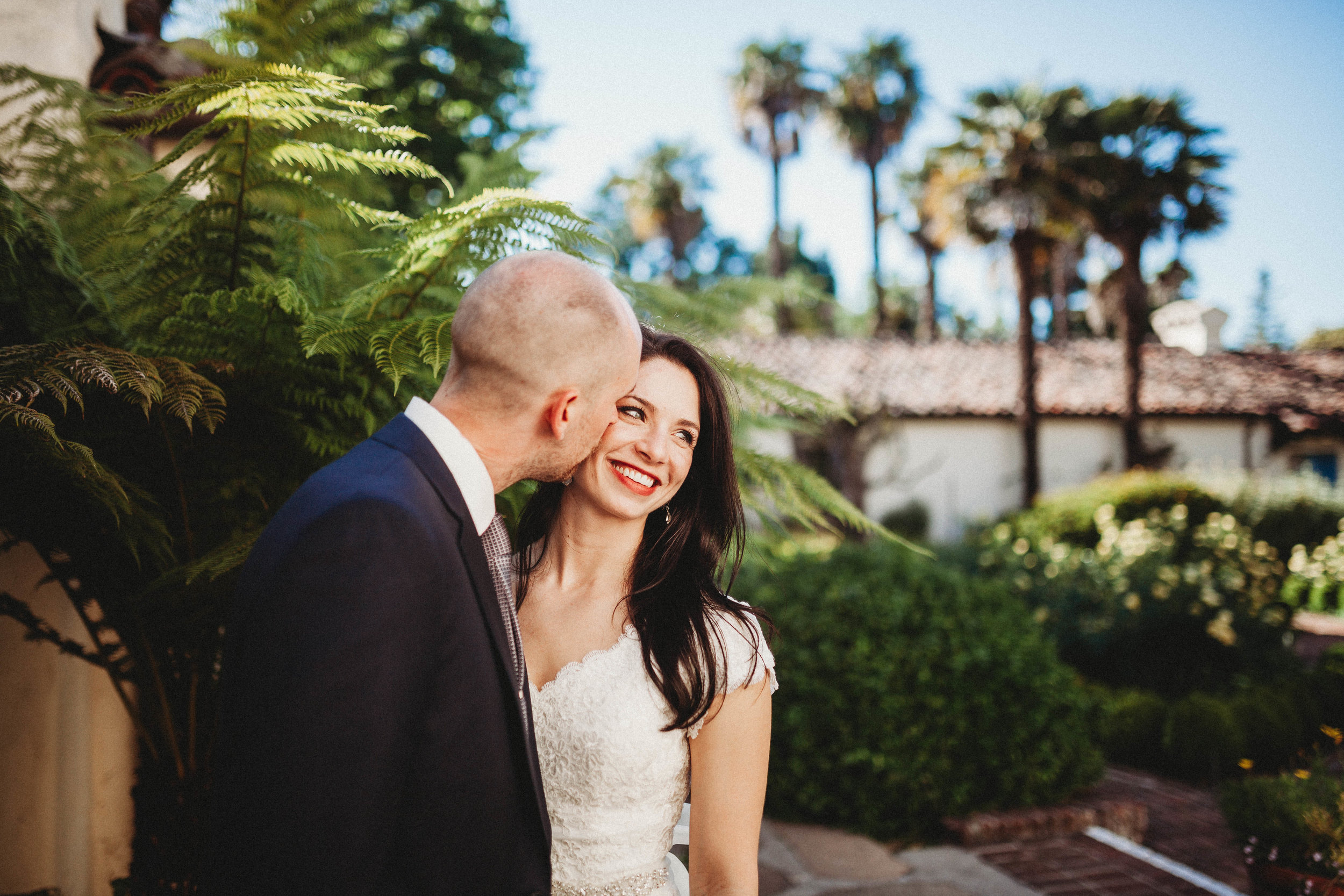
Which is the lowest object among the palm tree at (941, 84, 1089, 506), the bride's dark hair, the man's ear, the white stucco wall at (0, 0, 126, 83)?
the bride's dark hair

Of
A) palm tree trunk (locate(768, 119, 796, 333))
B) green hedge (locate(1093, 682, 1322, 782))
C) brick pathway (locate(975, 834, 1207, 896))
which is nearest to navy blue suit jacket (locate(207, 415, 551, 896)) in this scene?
brick pathway (locate(975, 834, 1207, 896))

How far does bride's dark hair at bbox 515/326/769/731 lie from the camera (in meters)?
1.98

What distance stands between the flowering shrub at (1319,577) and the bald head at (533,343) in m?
12.5

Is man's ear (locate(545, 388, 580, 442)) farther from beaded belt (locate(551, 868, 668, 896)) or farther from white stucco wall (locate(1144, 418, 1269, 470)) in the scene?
white stucco wall (locate(1144, 418, 1269, 470))

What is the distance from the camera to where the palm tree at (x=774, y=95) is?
91.5 ft

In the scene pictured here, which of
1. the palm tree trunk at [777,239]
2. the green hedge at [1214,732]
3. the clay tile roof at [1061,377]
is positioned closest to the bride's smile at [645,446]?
the green hedge at [1214,732]

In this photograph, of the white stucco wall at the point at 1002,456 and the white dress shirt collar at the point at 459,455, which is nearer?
the white dress shirt collar at the point at 459,455

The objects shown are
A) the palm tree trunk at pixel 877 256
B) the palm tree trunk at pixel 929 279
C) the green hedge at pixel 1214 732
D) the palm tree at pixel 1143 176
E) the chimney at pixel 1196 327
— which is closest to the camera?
the green hedge at pixel 1214 732

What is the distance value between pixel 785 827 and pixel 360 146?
13.9ft

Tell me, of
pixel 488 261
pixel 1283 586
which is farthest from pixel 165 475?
pixel 1283 586

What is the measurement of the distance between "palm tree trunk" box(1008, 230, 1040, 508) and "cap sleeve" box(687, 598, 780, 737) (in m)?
18.0

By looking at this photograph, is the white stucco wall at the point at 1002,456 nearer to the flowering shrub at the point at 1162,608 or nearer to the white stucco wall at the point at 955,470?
the white stucco wall at the point at 955,470

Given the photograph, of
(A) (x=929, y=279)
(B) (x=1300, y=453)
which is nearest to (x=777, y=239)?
(A) (x=929, y=279)

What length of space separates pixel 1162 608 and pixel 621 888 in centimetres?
822
